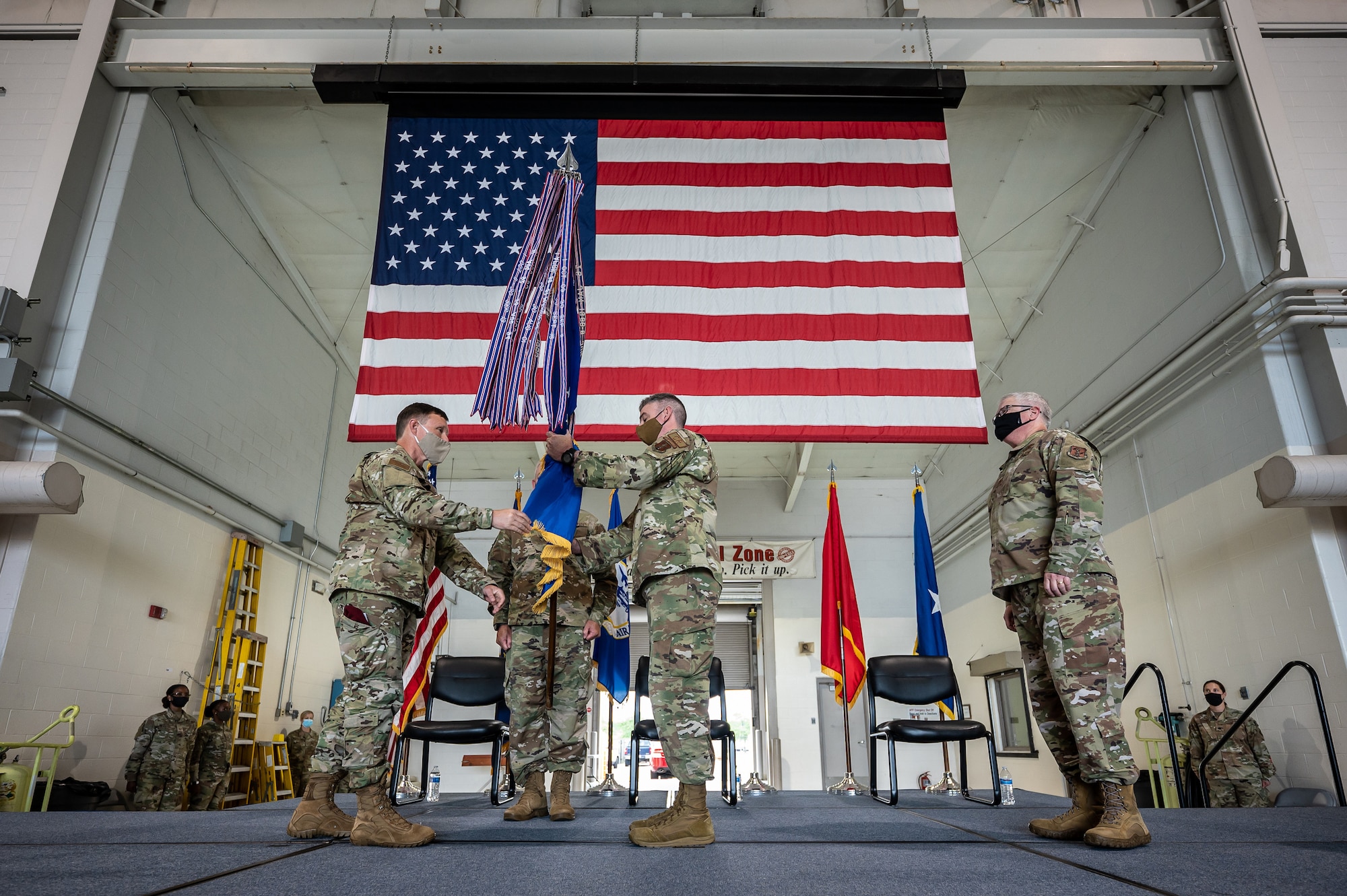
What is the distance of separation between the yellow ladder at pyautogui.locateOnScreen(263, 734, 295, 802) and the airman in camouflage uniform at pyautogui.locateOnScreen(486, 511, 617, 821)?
5526 millimetres

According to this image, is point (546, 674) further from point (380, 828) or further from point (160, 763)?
point (160, 763)

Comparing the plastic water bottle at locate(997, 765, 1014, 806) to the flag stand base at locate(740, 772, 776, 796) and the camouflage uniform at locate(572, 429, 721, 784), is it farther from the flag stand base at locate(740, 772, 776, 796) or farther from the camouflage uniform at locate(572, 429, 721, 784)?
the camouflage uniform at locate(572, 429, 721, 784)

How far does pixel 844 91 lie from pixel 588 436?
3.02 m

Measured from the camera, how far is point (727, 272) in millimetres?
4906

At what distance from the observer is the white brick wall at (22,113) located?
5113mm

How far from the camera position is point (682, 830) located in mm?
2123

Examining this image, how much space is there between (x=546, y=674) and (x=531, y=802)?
47 cm

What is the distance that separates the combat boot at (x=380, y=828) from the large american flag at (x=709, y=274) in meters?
2.26

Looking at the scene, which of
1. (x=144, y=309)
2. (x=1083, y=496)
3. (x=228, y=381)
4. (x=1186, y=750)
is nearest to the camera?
(x=1083, y=496)

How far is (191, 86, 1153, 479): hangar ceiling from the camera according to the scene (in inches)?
240

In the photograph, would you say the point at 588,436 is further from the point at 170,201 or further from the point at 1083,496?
the point at 170,201

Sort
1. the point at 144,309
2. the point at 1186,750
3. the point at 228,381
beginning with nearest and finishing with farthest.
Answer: the point at 1186,750
the point at 144,309
the point at 228,381

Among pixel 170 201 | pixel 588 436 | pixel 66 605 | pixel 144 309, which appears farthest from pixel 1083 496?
pixel 170 201

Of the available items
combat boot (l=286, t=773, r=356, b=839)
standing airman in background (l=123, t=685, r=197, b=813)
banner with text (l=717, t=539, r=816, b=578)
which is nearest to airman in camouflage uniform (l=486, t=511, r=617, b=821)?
combat boot (l=286, t=773, r=356, b=839)
